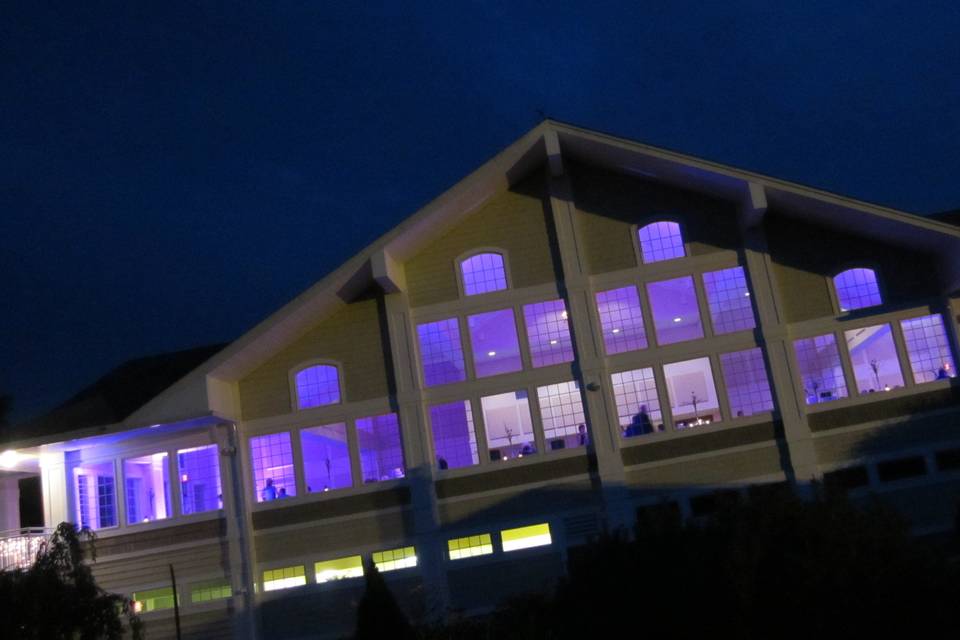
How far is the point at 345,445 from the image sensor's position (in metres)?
22.0

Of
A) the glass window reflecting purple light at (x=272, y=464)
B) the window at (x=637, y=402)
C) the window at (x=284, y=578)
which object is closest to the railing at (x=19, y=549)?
the glass window reflecting purple light at (x=272, y=464)

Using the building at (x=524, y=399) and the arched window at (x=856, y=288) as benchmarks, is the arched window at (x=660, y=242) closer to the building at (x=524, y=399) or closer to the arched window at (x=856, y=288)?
the building at (x=524, y=399)

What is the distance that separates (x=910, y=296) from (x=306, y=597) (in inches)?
551

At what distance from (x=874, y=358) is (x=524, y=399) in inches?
290

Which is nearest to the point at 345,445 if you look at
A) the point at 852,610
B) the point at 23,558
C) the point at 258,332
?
the point at 258,332

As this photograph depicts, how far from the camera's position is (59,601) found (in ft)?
52.5

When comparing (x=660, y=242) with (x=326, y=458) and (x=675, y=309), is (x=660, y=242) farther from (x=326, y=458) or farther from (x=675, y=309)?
(x=326, y=458)

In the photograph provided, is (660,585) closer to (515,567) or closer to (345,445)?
(515,567)

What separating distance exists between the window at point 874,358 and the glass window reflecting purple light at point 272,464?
476 inches

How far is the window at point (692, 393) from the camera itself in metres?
21.2

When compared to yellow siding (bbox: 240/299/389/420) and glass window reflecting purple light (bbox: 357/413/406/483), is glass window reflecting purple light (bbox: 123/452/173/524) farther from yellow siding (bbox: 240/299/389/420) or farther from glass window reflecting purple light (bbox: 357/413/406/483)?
glass window reflecting purple light (bbox: 357/413/406/483)

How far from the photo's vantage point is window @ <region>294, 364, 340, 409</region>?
72.5ft

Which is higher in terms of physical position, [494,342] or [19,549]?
[494,342]

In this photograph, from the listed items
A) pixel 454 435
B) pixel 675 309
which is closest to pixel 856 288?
pixel 675 309
